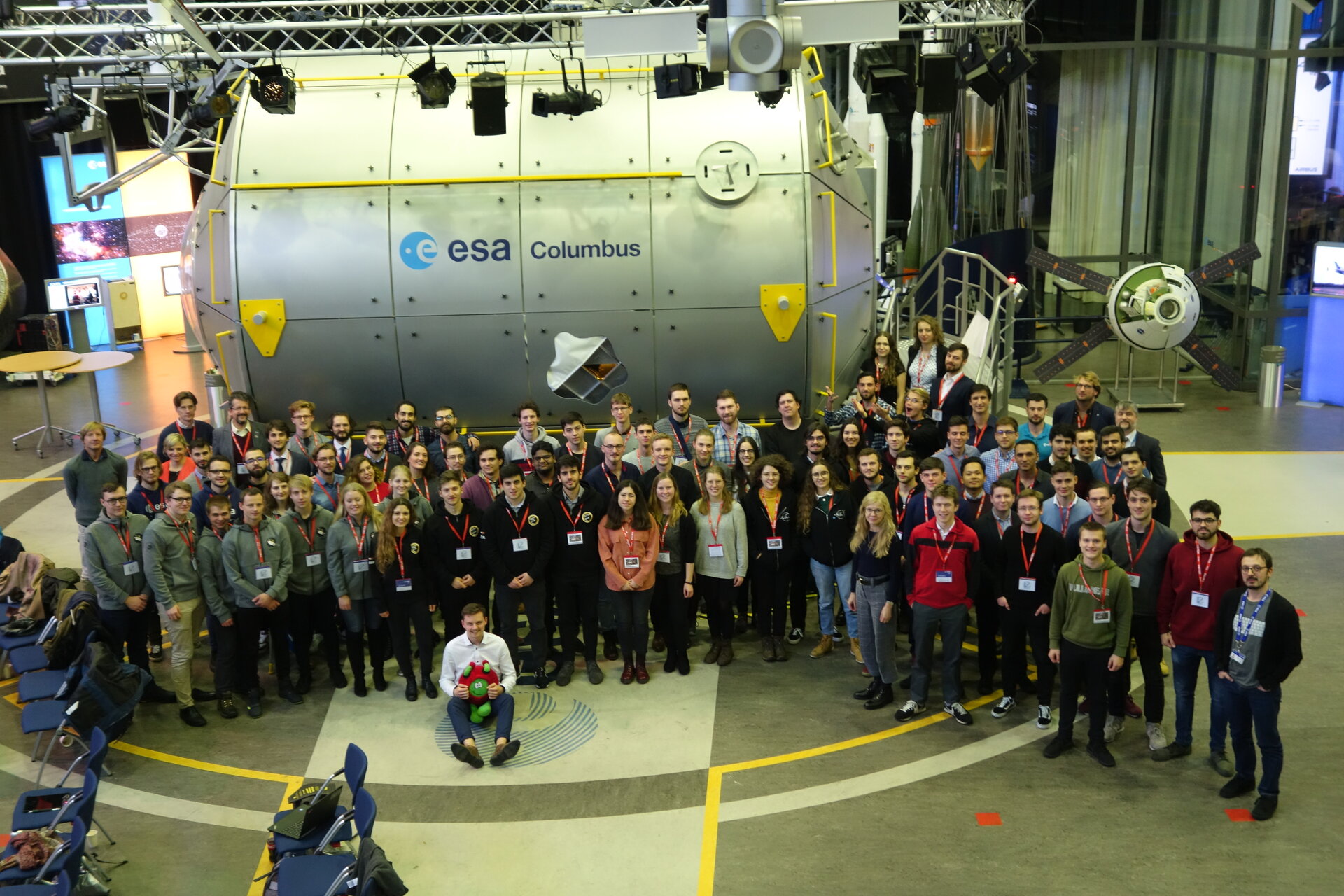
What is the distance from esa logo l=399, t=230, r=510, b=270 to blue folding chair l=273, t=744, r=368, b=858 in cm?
480

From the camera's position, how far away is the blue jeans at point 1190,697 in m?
7.10

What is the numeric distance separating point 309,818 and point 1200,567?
16.9 ft

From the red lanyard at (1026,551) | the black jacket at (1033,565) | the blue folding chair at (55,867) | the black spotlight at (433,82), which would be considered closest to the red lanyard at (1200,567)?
the black jacket at (1033,565)

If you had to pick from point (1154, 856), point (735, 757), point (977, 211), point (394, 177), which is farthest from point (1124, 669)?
point (977, 211)

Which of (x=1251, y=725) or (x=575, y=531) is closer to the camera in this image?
(x=1251, y=725)

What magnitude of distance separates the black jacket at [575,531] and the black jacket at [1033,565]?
2.76 meters

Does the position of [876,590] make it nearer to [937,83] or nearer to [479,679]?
[479,679]

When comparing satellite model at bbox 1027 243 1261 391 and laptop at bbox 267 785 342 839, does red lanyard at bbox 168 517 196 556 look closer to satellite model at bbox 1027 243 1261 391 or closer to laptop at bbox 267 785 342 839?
laptop at bbox 267 785 342 839

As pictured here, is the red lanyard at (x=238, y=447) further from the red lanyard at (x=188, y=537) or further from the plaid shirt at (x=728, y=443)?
the plaid shirt at (x=728, y=443)

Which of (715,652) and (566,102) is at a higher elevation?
(566,102)

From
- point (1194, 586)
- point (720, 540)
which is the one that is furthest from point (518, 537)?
point (1194, 586)

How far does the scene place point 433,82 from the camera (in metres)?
9.88

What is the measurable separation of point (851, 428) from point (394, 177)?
4.37m

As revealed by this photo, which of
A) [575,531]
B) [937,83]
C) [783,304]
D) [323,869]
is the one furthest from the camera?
[937,83]
